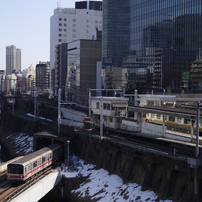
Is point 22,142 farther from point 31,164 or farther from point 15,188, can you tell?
point 15,188

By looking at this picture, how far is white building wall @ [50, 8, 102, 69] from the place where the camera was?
152 m

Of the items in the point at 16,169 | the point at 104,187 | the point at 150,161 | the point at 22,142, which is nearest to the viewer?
the point at 150,161

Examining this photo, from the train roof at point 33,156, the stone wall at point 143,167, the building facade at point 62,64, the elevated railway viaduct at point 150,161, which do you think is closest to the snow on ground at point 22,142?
the train roof at point 33,156

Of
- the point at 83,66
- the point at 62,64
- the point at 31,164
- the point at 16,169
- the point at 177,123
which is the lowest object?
the point at 16,169

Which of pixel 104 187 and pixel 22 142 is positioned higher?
pixel 104 187

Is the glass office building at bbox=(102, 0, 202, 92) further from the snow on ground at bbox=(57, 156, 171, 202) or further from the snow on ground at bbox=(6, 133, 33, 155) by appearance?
the snow on ground at bbox=(57, 156, 171, 202)

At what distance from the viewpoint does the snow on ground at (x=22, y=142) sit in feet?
183

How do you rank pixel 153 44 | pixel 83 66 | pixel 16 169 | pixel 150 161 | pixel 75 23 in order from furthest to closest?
pixel 75 23
pixel 83 66
pixel 153 44
pixel 16 169
pixel 150 161

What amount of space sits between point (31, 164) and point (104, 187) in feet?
27.8

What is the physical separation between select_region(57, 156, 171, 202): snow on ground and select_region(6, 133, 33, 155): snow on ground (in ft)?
60.1

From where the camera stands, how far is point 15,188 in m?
31.2

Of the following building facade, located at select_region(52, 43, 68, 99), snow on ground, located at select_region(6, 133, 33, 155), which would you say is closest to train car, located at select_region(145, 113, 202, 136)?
snow on ground, located at select_region(6, 133, 33, 155)

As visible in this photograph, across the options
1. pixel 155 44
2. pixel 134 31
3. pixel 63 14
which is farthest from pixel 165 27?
pixel 63 14

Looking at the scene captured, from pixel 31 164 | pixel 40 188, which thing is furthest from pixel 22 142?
pixel 40 188
